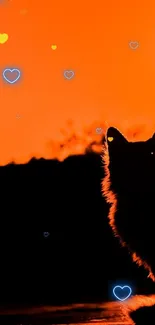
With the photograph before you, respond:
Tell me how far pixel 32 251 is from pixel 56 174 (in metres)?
0.98

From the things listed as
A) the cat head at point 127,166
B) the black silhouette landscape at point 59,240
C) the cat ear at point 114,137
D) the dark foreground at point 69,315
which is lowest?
the dark foreground at point 69,315

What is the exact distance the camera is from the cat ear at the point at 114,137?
303cm

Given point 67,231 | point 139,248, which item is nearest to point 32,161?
point 67,231

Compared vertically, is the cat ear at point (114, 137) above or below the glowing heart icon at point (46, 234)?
below

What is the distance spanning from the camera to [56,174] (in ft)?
22.9

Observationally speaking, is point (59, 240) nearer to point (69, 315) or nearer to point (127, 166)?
point (69, 315)

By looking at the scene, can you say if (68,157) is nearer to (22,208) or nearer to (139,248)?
(22,208)

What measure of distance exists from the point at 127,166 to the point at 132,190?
14 cm

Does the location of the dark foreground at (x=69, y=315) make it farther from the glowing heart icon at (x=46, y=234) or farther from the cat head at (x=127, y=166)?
the glowing heart icon at (x=46, y=234)

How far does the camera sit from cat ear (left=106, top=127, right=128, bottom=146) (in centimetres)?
303

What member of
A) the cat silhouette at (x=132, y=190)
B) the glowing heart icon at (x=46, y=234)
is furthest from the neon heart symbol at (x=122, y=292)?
the cat silhouette at (x=132, y=190)

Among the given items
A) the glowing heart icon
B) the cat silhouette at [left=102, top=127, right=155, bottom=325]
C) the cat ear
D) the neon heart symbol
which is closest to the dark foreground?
the neon heart symbol

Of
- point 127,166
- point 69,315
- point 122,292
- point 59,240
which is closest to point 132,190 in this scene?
point 127,166

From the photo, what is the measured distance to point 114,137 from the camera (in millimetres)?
3029
